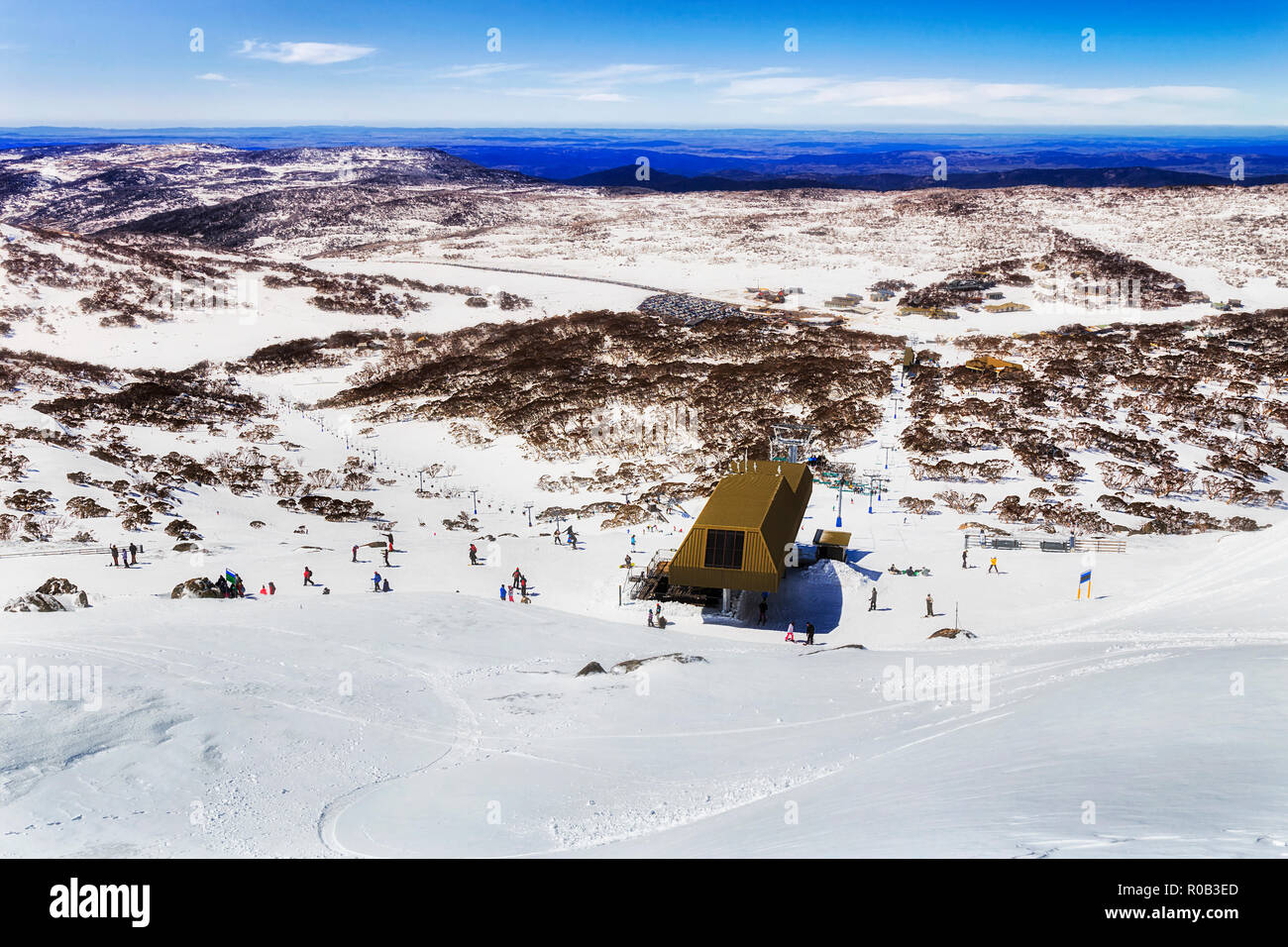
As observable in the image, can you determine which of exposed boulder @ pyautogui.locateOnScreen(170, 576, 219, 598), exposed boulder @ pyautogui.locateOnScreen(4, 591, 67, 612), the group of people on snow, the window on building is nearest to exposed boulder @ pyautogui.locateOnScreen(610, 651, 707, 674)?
the window on building

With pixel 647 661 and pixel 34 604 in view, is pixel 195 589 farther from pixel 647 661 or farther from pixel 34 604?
pixel 647 661

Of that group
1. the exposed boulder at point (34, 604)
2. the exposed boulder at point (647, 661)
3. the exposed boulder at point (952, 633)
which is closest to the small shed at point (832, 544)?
the exposed boulder at point (952, 633)

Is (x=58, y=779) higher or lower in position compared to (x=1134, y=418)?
lower

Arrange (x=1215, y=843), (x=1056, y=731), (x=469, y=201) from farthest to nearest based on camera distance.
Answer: (x=469, y=201), (x=1056, y=731), (x=1215, y=843)

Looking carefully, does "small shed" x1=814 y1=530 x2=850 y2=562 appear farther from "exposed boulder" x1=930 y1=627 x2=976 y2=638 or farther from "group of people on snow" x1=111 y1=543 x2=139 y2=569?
"group of people on snow" x1=111 y1=543 x2=139 y2=569

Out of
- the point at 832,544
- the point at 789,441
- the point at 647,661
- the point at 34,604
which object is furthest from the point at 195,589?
the point at 789,441

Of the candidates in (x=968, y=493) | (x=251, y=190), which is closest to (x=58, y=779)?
(x=968, y=493)
